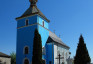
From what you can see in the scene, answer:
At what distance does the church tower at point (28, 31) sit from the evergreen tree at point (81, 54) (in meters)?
9.89

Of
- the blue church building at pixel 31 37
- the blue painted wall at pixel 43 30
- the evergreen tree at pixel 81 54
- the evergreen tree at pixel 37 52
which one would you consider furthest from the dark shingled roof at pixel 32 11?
the evergreen tree at pixel 81 54

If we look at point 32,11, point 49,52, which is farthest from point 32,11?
point 49,52

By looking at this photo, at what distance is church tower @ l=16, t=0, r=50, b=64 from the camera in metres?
31.7

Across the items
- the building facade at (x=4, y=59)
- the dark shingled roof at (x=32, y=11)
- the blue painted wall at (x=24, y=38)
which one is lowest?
the building facade at (x=4, y=59)

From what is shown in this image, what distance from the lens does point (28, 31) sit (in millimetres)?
32469

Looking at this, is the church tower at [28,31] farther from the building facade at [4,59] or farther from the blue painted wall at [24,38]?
the building facade at [4,59]

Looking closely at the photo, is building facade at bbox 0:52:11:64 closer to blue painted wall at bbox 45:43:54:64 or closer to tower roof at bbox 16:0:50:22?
blue painted wall at bbox 45:43:54:64

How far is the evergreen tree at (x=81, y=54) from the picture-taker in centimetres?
2428

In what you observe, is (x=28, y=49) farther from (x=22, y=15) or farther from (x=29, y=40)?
(x=22, y=15)

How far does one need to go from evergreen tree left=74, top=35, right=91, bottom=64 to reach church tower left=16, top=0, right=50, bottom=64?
9888 millimetres

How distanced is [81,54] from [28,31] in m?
12.8

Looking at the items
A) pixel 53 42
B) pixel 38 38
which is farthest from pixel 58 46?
pixel 38 38

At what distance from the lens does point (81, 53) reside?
80.7ft

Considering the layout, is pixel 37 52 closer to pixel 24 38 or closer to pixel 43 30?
pixel 24 38
